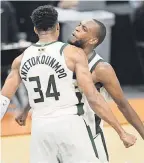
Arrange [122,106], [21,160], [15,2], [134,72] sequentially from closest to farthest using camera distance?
[122,106] → [21,160] → [15,2] → [134,72]

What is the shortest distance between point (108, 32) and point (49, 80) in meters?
4.69

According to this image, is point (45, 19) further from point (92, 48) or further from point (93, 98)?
point (93, 98)

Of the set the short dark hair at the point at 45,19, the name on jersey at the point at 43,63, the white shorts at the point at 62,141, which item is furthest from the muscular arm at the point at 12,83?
the short dark hair at the point at 45,19

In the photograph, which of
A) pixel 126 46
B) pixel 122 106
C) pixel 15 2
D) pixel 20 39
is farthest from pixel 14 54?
pixel 122 106

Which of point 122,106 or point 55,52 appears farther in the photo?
point 122,106

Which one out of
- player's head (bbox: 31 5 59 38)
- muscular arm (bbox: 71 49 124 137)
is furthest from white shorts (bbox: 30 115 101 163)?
player's head (bbox: 31 5 59 38)

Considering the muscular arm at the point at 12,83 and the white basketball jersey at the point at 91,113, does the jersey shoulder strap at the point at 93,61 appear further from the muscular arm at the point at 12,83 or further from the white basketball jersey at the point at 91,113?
the muscular arm at the point at 12,83

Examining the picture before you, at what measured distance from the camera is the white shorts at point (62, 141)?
370cm

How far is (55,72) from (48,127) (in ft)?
1.21

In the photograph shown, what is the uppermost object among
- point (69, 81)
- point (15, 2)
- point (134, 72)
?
point (69, 81)

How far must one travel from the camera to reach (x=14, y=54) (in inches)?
280

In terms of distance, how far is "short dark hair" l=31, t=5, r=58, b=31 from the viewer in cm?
367

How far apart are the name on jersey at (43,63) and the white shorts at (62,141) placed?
0.98 ft

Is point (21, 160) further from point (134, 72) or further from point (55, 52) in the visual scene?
point (134, 72)
